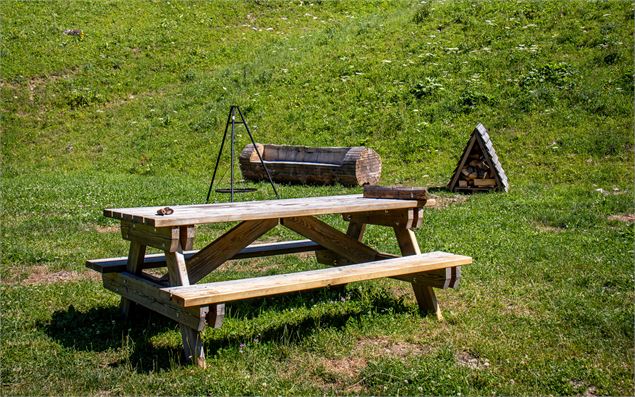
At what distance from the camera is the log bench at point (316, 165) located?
15.4 metres

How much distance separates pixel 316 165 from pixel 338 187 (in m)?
0.92

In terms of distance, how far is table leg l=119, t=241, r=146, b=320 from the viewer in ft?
20.3

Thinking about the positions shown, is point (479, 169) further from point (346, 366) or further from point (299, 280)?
point (346, 366)

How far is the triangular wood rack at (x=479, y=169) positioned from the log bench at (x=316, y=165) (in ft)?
6.54

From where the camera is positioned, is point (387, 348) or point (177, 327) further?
point (177, 327)

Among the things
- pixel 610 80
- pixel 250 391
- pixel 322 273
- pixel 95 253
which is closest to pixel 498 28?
pixel 610 80

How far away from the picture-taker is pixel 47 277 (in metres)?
7.95

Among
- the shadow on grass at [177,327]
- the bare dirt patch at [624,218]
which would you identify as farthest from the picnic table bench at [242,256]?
the bare dirt patch at [624,218]

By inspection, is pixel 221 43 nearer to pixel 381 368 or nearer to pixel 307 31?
→ pixel 307 31

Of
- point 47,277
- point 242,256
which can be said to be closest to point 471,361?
point 242,256

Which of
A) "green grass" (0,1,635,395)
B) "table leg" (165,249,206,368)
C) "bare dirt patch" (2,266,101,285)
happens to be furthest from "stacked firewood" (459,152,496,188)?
"table leg" (165,249,206,368)

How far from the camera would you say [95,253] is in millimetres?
9031

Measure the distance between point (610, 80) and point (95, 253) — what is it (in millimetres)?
13431

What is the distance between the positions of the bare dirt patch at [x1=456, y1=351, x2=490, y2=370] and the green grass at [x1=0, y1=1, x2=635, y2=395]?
20 mm
